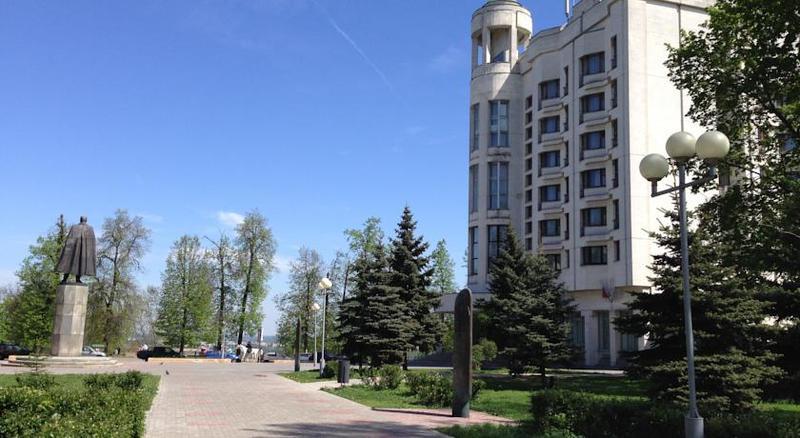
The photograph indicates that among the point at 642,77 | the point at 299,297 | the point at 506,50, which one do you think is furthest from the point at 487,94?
the point at 299,297

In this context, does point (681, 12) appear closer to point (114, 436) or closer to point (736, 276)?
point (736, 276)

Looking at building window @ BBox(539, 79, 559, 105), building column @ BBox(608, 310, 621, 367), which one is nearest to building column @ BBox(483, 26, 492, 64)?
building window @ BBox(539, 79, 559, 105)

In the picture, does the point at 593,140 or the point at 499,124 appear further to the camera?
the point at 499,124

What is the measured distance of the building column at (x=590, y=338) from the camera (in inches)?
1747

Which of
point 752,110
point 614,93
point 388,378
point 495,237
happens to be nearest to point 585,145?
point 614,93

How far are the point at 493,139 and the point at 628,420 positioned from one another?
149 ft

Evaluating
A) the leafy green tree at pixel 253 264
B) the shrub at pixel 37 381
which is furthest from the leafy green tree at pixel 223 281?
the shrub at pixel 37 381

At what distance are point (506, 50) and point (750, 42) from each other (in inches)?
1699

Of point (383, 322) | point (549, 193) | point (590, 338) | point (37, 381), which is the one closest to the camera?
point (37, 381)

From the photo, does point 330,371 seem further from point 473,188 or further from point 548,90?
point 548,90

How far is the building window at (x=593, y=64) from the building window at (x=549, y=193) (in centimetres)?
830

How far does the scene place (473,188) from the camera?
54.7 m

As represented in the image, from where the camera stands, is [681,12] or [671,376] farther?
[681,12]

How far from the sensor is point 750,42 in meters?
14.7
